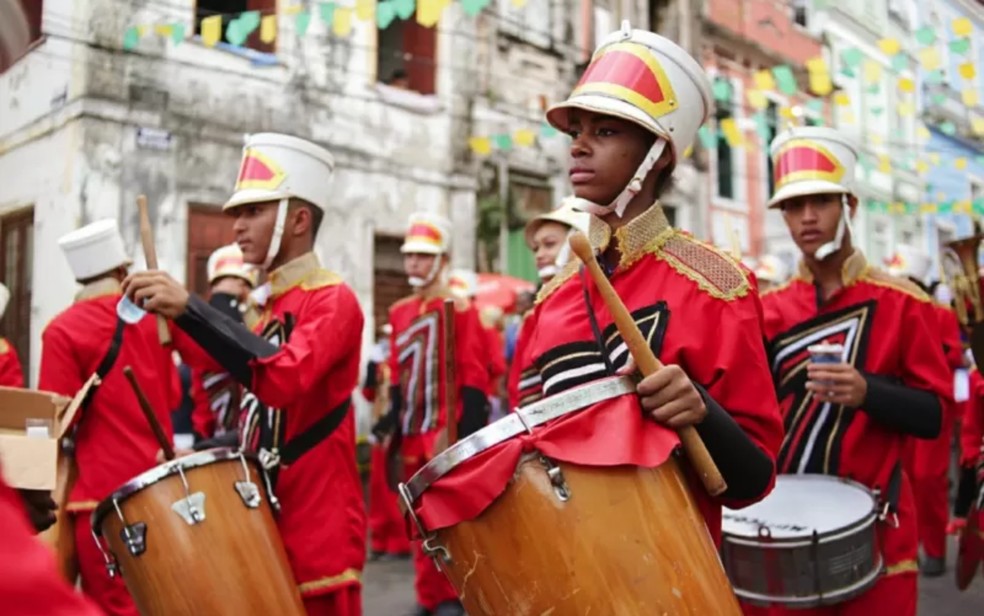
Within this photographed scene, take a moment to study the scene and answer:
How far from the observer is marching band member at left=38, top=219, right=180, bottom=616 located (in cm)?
502

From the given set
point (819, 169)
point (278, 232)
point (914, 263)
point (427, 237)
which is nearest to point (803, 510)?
point (819, 169)

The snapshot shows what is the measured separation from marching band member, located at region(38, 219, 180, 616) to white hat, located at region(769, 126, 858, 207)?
315 cm

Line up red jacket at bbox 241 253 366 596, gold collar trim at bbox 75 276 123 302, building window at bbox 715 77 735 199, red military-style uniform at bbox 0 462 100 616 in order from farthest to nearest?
building window at bbox 715 77 735 199, gold collar trim at bbox 75 276 123 302, red jacket at bbox 241 253 366 596, red military-style uniform at bbox 0 462 100 616

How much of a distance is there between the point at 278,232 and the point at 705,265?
225 cm

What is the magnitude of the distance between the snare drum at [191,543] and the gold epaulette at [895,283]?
8.55ft

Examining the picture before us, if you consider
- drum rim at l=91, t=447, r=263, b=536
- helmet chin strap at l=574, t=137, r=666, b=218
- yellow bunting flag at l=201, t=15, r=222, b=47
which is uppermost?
yellow bunting flag at l=201, t=15, r=222, b=47

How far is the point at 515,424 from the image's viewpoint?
2.19 meters

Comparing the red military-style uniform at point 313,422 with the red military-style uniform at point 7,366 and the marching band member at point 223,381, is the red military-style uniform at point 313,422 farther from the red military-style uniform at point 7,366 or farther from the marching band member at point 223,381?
the red military-style uniform at point 7,366

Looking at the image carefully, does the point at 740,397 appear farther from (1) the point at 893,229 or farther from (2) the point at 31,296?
(1) the point at 893,229

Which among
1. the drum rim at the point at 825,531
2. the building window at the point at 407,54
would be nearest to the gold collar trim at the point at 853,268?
the drum rim at the point at 825,531

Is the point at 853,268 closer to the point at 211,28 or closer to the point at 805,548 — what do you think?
the point at 805,548

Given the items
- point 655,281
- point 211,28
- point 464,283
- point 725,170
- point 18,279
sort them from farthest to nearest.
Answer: point 725,170, point 464,283, point 18,279, point 211,28, point 655,281

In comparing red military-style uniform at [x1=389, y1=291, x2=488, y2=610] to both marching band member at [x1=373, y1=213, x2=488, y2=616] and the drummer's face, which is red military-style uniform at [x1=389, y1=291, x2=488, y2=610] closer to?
marching band member at [x1=373, y1=213, x2=488, y2=616]

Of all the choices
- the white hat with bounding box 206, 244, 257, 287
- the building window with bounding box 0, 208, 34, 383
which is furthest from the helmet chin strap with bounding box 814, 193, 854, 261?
the building window with bounding box 0, 208, 34, 383
